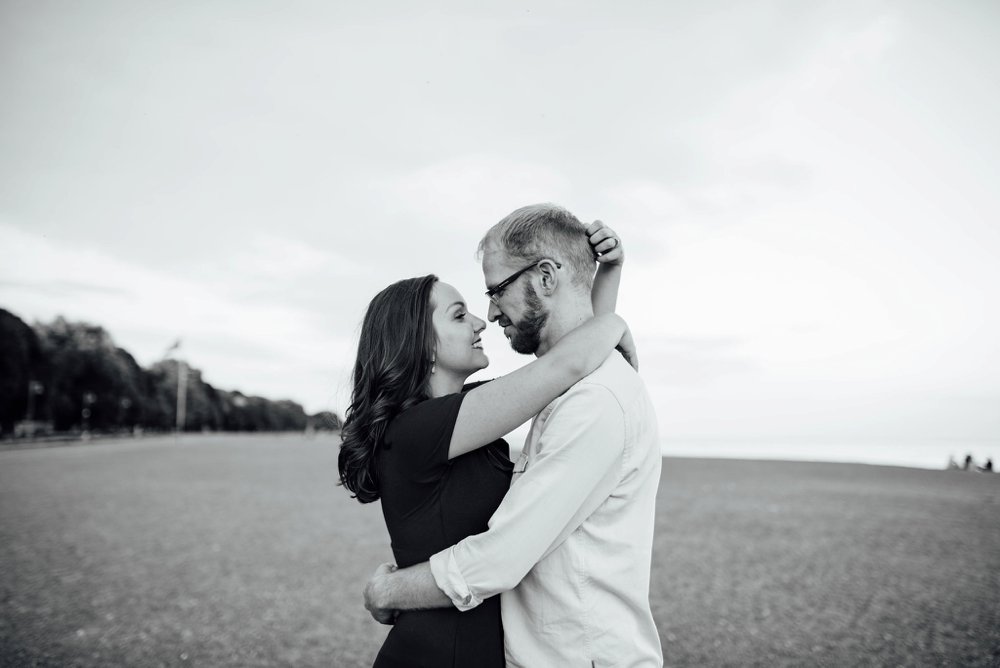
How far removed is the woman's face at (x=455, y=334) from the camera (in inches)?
106

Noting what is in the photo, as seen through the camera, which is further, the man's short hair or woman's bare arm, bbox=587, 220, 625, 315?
woman's bare arm, bbox=587, 220, 625, 315

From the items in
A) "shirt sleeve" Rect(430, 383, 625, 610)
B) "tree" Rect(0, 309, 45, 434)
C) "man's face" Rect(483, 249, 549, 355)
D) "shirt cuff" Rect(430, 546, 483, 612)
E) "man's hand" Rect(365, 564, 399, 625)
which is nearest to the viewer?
"shirt sleeve" Rect(430, 383, 625, 610)

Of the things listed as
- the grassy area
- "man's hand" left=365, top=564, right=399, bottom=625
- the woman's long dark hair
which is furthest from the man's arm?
the grassy area

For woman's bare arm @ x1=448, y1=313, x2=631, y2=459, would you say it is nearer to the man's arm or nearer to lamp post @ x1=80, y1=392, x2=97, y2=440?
the man's arm

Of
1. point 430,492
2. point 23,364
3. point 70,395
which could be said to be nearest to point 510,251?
Result: point 430,492

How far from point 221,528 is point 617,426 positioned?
45.2 ft

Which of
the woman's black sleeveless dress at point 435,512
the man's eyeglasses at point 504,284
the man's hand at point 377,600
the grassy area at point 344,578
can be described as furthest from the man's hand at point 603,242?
the grassy area at point 344,578

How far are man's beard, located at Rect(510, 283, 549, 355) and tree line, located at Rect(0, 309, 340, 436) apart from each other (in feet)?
209

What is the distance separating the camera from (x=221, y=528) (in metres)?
14.0

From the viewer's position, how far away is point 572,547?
7.10 feet

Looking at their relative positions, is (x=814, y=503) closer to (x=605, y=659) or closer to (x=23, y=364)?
(x=605, y=659)

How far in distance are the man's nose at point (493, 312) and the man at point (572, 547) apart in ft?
0.78

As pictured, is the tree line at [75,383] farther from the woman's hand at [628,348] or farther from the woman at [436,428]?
the woman's hand at [628,348]

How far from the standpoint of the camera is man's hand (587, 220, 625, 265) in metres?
2.66
